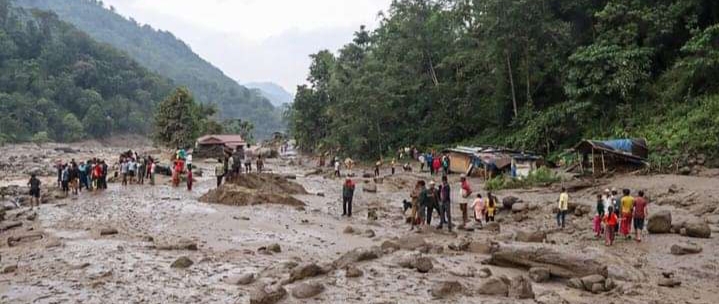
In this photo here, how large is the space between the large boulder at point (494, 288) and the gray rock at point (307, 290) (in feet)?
10.2

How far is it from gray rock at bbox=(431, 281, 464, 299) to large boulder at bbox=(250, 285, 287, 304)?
2.86 m

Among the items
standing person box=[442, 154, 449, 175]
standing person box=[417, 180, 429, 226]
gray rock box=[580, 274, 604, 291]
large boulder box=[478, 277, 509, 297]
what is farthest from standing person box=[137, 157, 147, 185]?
gray rock box=[580, 274, 604, 291]

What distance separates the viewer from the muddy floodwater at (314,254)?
36.6ft

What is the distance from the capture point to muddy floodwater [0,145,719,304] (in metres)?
11.1

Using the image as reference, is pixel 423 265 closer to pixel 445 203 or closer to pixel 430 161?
pixel 445 203

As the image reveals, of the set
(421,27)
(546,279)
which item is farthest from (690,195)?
(421,27)

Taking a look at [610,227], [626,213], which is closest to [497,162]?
[626,213]

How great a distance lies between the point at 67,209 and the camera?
23.7m

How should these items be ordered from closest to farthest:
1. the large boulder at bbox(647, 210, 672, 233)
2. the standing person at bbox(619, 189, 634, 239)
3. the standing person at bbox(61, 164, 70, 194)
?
the standing person at bbox(619, 189, 634, 239) → the large boulder at bbox(647, 210, 672, 233) → the standing person at bbox(61, 164, 70, 194)

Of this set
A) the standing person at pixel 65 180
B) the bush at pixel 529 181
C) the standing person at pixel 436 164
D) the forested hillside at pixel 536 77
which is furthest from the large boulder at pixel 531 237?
the standing person at pixel 436 164

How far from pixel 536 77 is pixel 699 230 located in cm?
2801

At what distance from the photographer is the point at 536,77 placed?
142 feet

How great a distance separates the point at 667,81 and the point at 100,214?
31.9 metres

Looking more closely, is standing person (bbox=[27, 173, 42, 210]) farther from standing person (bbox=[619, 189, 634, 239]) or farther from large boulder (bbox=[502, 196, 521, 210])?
standing person (bbox=[619, 189, 634, 239])
